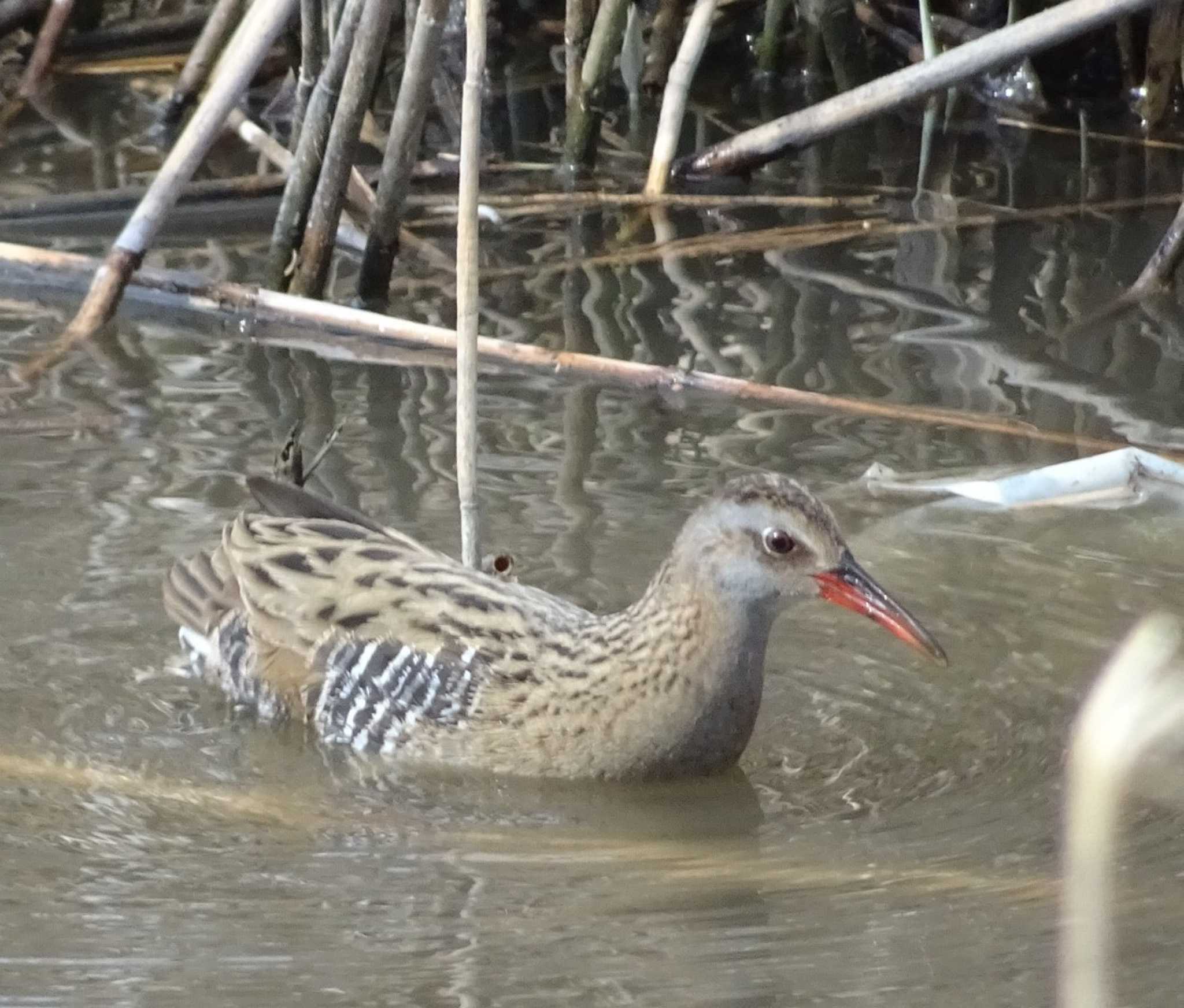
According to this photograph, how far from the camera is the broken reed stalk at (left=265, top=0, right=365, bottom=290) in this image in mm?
Answer: 5648

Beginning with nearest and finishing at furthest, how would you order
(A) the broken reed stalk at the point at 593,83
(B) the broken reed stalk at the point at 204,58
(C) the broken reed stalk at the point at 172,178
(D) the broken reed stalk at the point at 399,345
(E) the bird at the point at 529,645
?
(E) the bird at the point at 529,645, (D) the broken reed stalk at the point at 399,345, (C) the broken reed stalk at the point at 172,178, (A) the broken reed stalk at the point at 593,83, (B) the broken reed stalk at the point at 204,58

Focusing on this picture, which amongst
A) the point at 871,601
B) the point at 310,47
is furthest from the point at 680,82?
the point at 871,601

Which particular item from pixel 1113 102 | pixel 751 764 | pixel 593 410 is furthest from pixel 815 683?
pixel 1113 102

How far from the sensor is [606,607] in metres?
4.48

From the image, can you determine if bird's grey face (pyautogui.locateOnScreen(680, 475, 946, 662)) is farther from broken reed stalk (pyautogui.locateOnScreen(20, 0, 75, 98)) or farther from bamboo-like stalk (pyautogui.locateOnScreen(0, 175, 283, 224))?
broken reed stalk (pyautogui.locateOnScreen(20, 0, 75, 98))

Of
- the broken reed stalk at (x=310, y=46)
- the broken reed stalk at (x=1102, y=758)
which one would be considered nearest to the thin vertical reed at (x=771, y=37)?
the broken reed stalk at (x=310, y=46)

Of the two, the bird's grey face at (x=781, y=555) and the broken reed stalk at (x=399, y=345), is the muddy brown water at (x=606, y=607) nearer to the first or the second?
the broken reed stalk at (x=399, y=345)

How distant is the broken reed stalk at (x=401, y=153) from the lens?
5.28 metres

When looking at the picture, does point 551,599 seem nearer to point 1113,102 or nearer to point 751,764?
point 751,764

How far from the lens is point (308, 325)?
5.74 m

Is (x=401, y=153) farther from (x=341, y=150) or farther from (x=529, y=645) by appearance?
(x=529, y=645)

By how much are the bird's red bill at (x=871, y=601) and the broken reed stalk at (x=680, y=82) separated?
3272mm

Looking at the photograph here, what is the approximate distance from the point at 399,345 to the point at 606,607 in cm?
144

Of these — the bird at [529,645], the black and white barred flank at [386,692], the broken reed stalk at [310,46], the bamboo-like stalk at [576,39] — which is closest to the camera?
the bird at [529,645]
